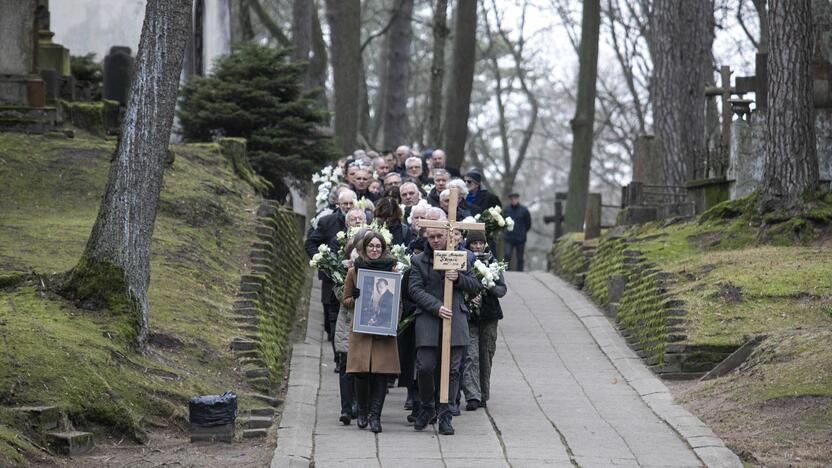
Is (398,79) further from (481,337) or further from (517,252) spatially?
(481,337)

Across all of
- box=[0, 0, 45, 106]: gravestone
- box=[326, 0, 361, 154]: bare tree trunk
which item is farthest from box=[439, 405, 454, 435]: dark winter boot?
box=[326, 0, 361, 154]: bare tree trunk

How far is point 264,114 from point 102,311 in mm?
11092

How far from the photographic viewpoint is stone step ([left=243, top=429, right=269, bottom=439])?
37.6 ft

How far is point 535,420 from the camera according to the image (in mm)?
12562

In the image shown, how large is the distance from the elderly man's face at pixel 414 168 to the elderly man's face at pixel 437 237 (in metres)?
5.87

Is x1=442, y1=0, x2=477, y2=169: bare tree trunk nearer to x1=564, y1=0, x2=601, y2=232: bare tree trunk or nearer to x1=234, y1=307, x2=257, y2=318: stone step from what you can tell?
x1=564, y1=0, x2=601, y2=232: bare tree trunk

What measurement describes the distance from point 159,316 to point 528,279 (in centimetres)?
1091

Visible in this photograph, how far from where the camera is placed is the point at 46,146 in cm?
1883

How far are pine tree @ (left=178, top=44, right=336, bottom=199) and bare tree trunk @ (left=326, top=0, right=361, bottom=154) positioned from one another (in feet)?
20.4

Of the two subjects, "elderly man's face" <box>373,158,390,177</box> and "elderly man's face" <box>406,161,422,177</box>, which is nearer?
"elderly man's face" <box>406,161,422,177</box>

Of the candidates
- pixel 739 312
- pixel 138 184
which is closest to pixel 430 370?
pixel 138 184

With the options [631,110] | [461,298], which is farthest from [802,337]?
[631,110]

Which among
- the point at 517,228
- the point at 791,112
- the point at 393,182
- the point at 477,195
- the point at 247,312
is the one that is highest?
the point at 791,112

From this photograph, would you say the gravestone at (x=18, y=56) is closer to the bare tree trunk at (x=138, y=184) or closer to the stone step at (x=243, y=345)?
the bare tree trunk at (x=138, y=184)
